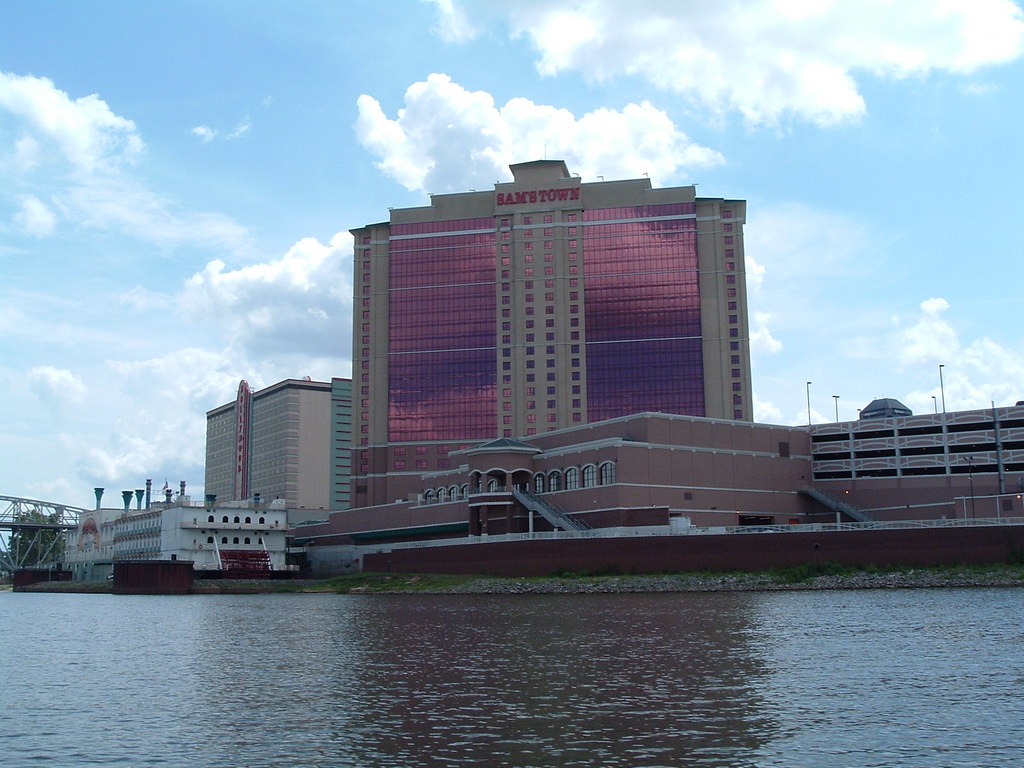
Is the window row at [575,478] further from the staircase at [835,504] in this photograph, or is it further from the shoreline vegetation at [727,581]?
the staircase at [835,504]

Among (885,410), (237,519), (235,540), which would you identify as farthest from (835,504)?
(235,540)

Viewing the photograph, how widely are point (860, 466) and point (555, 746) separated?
12854 centimetres

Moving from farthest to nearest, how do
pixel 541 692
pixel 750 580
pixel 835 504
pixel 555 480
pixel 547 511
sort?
pixel 835 504 < pixel 555 480 < pixel 547 511 < pixel 750 580 < pixel 541 692

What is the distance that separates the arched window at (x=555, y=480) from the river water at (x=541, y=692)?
65149 millimetres

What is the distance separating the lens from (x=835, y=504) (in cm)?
14600

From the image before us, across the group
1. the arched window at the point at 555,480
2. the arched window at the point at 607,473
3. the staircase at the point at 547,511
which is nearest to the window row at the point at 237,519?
the staircase at the point at 547,511

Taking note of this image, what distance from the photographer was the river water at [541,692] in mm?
29625

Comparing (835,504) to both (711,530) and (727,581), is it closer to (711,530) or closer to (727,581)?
(711,530)

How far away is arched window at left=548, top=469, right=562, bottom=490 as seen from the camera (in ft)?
460

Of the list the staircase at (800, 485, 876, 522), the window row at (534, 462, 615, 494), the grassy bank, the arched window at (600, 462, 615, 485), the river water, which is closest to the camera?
the river water

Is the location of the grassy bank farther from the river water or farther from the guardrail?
the river water

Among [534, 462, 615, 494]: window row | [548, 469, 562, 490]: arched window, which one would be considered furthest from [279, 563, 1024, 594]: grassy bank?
[548, 469, 562, 490]: arched window

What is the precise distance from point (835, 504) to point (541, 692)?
115857 mm

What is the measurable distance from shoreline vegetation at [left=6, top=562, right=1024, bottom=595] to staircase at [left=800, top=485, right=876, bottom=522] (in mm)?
39495
